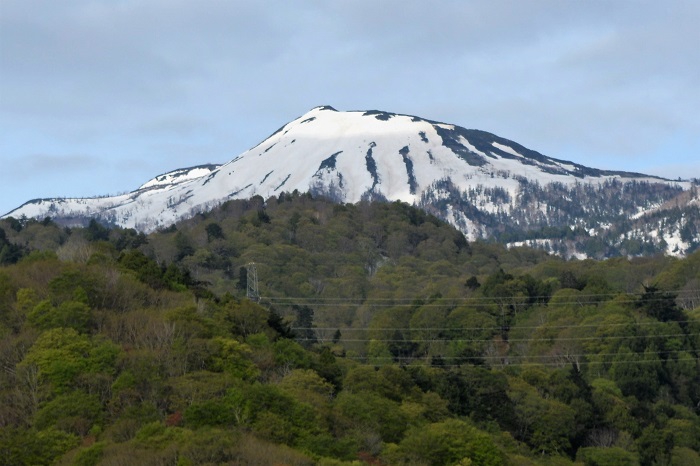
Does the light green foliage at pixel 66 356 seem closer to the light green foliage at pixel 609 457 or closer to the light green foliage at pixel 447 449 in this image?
the light green foliage at pixel 447 449

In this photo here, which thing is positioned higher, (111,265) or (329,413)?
(111,265)

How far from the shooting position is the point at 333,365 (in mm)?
47156

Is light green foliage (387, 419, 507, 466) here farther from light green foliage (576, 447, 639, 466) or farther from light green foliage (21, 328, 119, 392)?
light green foliage (21, 328, 119, 392)

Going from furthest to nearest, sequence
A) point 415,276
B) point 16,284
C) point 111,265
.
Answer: point 415,276 → point 111,265 → point 16,284

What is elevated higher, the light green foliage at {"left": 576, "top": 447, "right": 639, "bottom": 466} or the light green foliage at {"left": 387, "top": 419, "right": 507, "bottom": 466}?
the light green foliage at {"left": 387, "top": 419, "right": 507, "bottom": 466}

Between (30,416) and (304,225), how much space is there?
65.8 m

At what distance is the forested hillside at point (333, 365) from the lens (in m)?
35.2

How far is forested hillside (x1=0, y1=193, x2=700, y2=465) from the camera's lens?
35219mm

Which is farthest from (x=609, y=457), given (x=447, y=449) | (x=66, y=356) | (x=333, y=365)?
(x=66, y=356)

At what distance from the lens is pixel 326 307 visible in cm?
7994

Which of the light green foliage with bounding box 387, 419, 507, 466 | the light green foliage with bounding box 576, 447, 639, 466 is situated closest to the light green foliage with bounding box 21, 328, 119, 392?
the light green foliage with bounding box 387, 419, 507, 466

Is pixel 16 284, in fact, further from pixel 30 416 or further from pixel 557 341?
pixel 557 341

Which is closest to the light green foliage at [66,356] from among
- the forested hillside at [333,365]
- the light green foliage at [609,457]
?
the forested hillside at [333,365]

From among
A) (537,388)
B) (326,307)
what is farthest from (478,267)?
(537,388)
